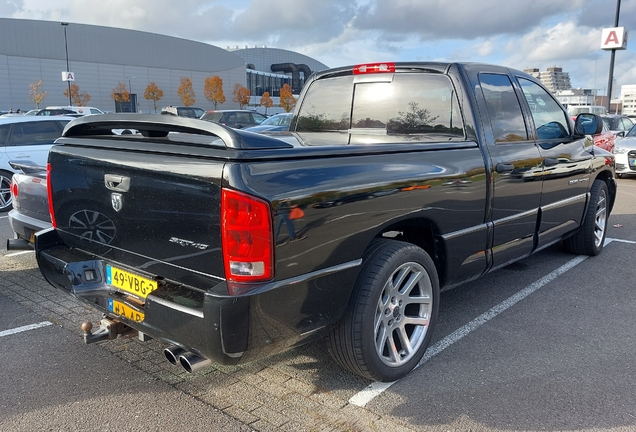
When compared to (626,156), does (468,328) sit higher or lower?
lower

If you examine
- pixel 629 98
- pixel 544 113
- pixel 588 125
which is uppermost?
pixel 629 98

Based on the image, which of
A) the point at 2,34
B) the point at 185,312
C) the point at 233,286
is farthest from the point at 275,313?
the point at 2,34

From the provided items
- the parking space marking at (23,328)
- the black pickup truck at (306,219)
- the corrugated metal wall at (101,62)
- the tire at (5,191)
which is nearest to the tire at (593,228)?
the black pickup truck at (306,219)

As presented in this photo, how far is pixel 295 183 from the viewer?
2.51m

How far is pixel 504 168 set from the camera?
390 cm

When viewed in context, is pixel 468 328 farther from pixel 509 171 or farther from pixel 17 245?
pixel 17 245

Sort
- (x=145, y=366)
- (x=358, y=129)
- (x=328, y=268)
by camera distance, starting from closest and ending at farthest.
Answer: (x=328, y=268) < (x=145, y=366) < (x=358, y=129)

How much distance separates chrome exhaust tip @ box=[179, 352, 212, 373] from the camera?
8.50ft

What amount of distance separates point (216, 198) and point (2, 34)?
253ft

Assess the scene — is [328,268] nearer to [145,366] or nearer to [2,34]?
[145,366]

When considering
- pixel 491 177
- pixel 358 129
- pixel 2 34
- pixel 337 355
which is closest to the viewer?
pixel 337 355

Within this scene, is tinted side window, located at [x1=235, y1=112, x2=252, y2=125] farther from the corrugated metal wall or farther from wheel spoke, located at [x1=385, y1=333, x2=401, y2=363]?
the corrugated metal wall

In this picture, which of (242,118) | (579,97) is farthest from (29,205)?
(579,97)

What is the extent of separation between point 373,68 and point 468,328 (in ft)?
7.09
